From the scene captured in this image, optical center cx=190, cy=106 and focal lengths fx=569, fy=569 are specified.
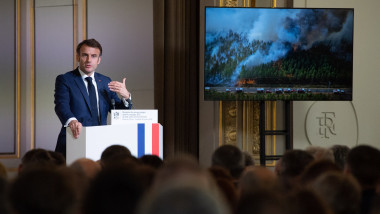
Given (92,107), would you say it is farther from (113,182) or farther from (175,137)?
(113,182)

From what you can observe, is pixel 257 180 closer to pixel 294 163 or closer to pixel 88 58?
pixel 294 163

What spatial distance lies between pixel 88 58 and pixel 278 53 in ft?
5.76

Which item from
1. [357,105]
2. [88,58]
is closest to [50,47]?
[88,58]

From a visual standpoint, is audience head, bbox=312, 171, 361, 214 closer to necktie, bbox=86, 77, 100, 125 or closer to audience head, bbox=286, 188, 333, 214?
audience head, bbox=286, 188, 333, 214

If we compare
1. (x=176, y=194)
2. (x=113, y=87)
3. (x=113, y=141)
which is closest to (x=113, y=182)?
(x=176, y=194)

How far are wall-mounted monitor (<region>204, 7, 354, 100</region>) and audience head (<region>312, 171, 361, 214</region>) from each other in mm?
3600

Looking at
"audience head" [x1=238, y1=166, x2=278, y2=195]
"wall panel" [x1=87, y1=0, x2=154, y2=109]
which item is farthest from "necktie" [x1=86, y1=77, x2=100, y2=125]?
"audience head" [x1=238, y1=166, x2=278, y2=195]

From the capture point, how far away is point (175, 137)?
558cm

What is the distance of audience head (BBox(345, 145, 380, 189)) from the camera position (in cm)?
175

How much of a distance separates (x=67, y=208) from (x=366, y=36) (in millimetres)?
4988

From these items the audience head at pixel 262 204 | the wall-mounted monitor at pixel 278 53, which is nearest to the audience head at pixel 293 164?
the audience head at pixel 262 204

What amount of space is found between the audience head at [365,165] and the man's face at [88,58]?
2726 millimetres

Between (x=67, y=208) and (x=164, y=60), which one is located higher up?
(x=164, y=60)

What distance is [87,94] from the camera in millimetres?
4238
